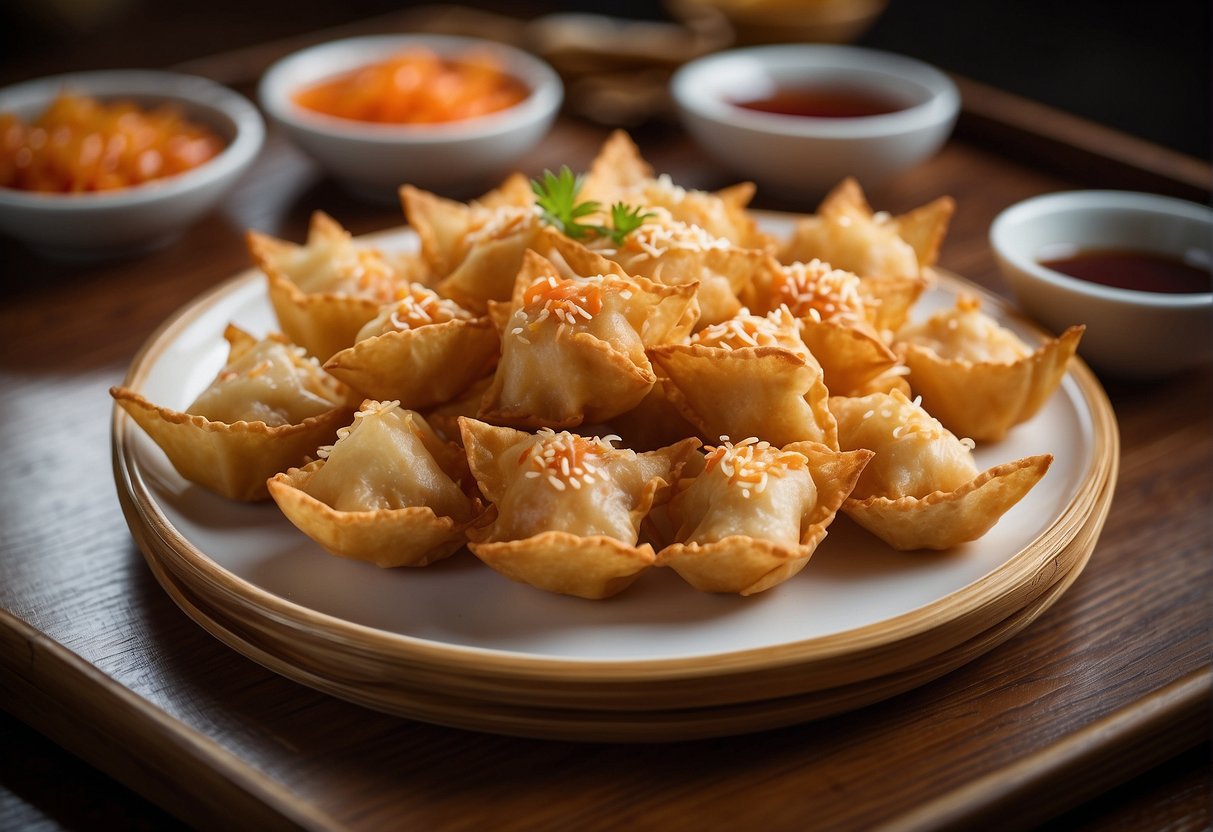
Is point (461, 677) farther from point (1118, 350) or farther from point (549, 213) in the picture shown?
point (1118, 350)

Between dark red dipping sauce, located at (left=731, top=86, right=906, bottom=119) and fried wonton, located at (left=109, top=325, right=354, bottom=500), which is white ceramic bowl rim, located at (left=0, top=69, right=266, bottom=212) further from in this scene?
dark red dipping sauce, located at (left=731, top=86, right=906, bottom=119)

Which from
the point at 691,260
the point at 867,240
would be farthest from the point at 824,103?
the point at 691,260

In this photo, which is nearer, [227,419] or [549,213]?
[227,419]

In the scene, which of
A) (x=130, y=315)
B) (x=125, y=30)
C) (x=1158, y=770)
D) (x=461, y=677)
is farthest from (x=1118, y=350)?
(x=125, y=30)

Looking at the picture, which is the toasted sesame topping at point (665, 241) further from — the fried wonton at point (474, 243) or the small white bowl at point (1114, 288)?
the small white bowl at point (1114, 288)

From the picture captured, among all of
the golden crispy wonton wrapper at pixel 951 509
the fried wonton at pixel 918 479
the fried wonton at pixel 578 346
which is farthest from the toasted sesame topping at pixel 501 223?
the golden crispy wonton wrapper at pixel 951 509

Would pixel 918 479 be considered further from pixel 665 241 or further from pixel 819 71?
pixel 819 71
